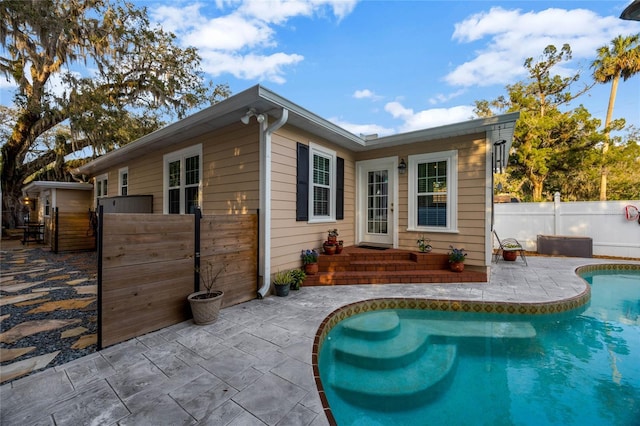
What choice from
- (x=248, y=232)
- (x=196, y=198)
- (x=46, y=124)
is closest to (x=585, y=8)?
(x=248, y=232)

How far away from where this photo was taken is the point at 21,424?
1725 millimetres

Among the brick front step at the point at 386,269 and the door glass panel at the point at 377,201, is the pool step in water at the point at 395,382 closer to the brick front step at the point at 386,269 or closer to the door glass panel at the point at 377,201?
the brick front step at the point at 386,269

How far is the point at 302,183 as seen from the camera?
16.6 feet

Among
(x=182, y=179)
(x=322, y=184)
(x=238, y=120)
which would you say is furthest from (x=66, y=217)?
(x=322, y=184)

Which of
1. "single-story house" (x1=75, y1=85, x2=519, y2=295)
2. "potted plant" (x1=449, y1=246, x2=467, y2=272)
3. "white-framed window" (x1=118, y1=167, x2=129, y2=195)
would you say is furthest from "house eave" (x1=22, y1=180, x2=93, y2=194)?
"potted plant" (x1=449, y1=246, x2=467, y2=272)

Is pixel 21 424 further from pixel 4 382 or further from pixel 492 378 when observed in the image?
pixel 492 378

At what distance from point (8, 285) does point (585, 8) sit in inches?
560

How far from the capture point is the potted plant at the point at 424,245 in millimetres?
5833

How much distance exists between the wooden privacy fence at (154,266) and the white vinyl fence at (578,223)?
9.58 m

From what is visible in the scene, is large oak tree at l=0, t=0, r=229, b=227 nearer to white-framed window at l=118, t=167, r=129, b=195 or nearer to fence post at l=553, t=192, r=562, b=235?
white-framed window at l=118, t=167, r=129, b=195

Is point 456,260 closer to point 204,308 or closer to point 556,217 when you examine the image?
point 204,308

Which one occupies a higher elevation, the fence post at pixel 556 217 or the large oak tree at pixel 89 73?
the large oak tree at pixel 89 73

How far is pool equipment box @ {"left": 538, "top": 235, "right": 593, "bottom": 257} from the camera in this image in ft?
26.4

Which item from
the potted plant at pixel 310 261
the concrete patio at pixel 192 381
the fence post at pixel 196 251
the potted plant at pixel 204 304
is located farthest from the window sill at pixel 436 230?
the fence post at pixel 196 251
